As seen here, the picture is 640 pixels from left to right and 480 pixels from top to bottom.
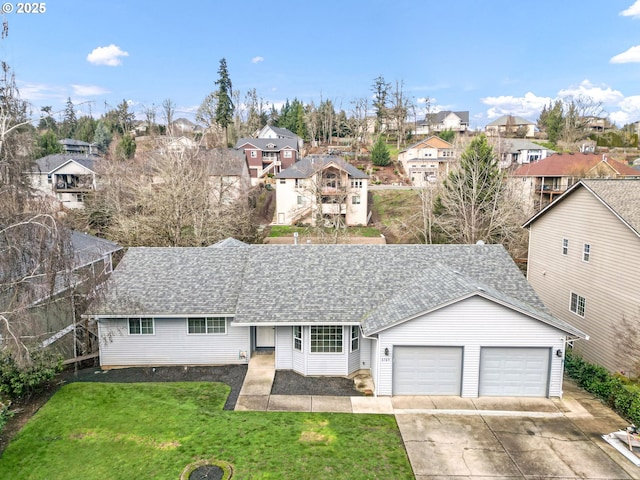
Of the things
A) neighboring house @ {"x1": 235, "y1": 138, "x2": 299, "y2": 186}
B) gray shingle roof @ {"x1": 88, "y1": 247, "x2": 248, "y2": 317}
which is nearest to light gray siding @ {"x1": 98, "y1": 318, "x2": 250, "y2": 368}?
gray shingle roof @ {"x1": 88, "y1": 247, "x2": 248, "y2": 317}

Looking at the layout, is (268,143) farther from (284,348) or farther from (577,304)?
(577,304)

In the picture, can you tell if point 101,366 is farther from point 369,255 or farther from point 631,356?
point 631,356

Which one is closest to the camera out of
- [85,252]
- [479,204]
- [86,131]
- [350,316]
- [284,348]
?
[85,252]

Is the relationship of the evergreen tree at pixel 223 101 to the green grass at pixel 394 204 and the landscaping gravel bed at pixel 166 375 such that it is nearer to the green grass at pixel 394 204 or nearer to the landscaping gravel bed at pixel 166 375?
the green grass at pixel 394 204

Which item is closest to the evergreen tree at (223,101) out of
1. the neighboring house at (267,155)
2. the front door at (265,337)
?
the neighboring house at (267,155)

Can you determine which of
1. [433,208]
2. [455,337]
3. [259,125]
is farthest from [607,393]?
[259,125]

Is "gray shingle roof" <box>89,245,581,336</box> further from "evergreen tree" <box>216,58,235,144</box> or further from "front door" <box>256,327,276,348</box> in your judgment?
"evergreen tree" <box>216,58,235,144</box>

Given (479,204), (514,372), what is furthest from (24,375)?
(479,204)
